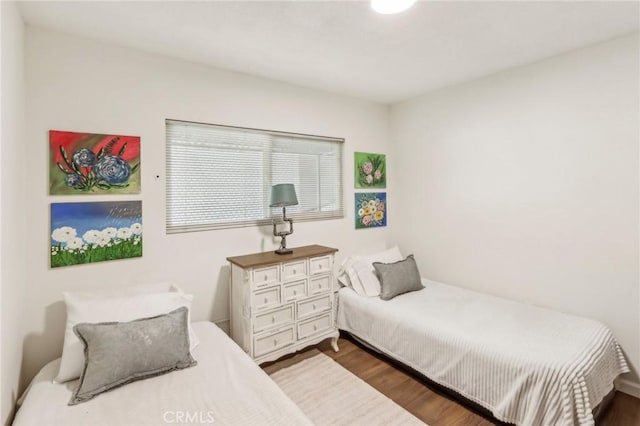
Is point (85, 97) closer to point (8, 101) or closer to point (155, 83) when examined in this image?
point (155, 83)

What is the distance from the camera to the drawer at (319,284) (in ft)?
8.71

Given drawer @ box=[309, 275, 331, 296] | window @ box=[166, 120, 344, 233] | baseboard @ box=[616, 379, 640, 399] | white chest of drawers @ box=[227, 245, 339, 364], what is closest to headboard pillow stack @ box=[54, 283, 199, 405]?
white chest of drawers @ box=[227, 245, 339, 364]

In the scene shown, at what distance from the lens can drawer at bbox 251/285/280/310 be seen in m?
2.33

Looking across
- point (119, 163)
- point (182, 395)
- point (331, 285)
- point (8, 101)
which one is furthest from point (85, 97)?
point (331, 285)

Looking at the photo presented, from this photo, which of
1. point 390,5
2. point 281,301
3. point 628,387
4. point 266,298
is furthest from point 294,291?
point 628,387

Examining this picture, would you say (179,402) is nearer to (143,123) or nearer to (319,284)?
(319,284)

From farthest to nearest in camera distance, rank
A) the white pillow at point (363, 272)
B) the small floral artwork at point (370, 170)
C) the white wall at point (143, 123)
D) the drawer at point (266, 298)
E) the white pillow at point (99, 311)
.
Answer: the small floral artwork at point (370, 170)
the white pillow at point (363, 272)
the drawer at point (266, 298)
the white wall at point (143, 123)
the white pillow at point (99, 311)

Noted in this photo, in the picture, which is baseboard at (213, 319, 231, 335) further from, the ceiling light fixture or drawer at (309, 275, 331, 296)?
the ceiling light fixture

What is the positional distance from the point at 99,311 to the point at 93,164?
0.97 m

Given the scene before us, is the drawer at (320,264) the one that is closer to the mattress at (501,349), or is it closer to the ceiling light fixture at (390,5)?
the mattress at (501,349)

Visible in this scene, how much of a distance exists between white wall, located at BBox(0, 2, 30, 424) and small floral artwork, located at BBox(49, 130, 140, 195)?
16 centimetres

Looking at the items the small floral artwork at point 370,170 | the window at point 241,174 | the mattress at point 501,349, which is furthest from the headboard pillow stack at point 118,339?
the small floral artwork at point 370,170

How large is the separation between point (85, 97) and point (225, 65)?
39.8 inches

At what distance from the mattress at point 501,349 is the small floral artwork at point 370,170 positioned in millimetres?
1333
